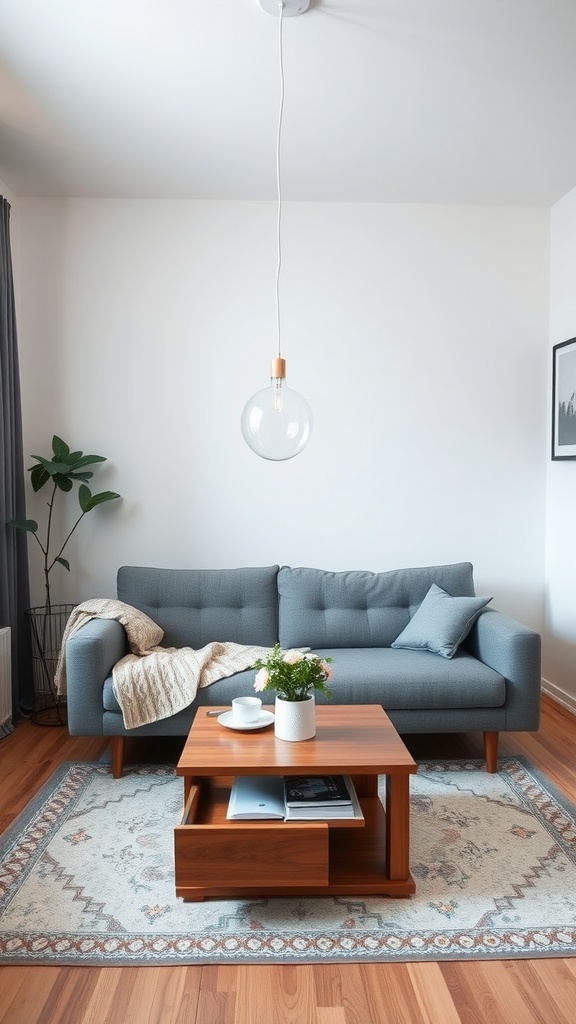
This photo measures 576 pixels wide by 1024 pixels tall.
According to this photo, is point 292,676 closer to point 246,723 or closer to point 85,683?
point 246,723

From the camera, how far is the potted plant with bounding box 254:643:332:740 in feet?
7.80

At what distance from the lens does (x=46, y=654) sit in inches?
163

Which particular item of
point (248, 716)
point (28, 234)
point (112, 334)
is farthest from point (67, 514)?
point (248, 716)

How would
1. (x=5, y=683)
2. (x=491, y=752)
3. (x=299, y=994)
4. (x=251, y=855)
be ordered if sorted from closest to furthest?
(x=299, y=994)
(x=251, y=855)
(x=491, y=752)
(x=5, y=683)

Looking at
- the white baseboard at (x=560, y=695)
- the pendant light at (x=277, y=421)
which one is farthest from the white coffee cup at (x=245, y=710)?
the white baseboard at (x=560, y=695)

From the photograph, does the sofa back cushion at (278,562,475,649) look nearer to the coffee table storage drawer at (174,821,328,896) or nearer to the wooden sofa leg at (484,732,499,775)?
the wooden sofa leg at (484,732,499,775)

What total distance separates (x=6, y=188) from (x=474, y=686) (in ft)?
10.9

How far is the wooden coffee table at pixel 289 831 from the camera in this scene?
2057mm

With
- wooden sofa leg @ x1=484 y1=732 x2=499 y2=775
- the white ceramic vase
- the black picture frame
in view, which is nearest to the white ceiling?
the black picture frame

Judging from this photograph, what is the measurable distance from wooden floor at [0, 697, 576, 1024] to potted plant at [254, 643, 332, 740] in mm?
690

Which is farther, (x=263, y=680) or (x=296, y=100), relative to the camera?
(x=296, y=100)

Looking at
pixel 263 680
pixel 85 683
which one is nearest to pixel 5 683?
pixel 85 683

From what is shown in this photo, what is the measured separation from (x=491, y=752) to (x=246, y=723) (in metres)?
1.17

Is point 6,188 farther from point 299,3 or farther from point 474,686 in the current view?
point 474,686
